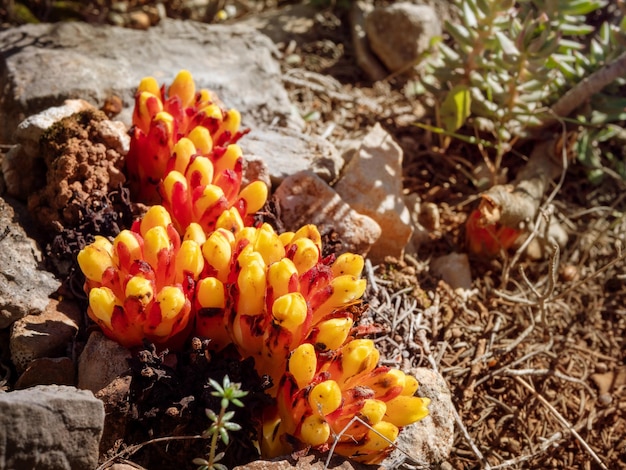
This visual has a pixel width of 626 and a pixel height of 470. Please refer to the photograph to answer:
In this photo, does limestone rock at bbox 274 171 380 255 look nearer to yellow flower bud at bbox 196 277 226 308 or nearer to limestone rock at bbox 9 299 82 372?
yellow flower bud at bbox 196 277 226 308

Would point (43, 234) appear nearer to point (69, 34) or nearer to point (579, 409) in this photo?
point (69, 34)

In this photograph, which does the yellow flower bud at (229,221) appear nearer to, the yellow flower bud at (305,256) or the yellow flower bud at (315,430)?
the yellow flower bud at (305,256)

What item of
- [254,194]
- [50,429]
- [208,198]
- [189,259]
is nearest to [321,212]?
[254,194]

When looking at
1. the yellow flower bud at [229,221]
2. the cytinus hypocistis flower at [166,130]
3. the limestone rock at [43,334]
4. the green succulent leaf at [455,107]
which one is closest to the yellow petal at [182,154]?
the cytinus hypocistis flower at [166,130]

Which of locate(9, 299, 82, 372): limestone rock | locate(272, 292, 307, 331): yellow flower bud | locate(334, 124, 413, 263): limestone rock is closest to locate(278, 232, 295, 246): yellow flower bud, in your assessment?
locate(272, 292, 307, 331): yellow flower bud

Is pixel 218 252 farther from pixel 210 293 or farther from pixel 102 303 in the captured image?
pixel 102 303

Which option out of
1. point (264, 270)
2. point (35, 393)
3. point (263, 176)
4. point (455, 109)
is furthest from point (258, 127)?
point (35, 393)
